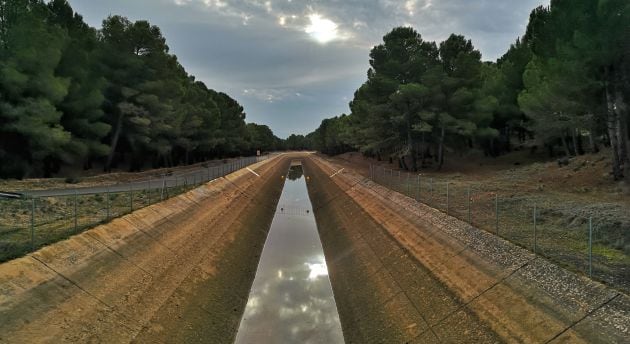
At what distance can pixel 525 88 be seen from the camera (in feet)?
181

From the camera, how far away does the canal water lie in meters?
16.4

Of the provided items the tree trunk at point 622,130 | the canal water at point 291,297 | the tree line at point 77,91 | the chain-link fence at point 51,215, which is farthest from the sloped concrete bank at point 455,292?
the tree line at point 77,91

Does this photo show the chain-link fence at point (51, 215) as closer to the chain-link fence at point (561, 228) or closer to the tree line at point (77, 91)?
the tree line at point (77, 91)

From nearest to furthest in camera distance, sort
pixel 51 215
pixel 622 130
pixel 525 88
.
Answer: pixel 51 215
pixel 622 130
pixel 525 88

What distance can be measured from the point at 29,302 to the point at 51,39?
111ft

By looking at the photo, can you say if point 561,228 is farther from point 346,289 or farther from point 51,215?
point 51,215

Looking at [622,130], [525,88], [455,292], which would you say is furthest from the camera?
[525,88]

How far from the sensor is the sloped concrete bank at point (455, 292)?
10523 millimetres

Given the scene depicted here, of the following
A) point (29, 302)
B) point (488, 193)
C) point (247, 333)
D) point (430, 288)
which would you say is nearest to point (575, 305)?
point (430, 288)

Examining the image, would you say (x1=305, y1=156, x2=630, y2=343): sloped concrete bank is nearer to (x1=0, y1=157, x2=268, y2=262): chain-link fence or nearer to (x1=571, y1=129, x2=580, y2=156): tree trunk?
(x1=0, y1=157, x2=268, y2=262): chain-link fence

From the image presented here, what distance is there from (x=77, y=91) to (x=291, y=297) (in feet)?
115

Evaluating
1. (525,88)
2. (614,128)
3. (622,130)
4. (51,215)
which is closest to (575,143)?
(525,88)

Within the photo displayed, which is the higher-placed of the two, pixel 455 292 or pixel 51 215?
pixel 51 215

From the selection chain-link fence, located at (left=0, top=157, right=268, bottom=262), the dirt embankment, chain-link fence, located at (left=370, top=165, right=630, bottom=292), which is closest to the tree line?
chain-link fence, located at (left=0, top=157, right=268, bottom=262)
